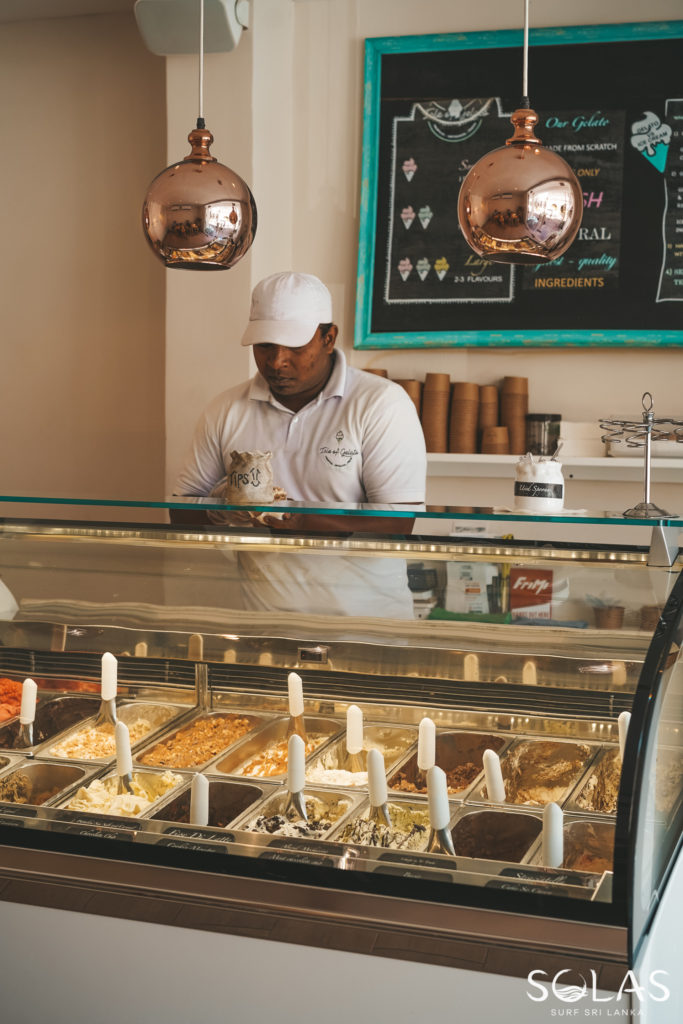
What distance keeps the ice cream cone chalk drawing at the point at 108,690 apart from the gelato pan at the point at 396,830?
0.68 metres

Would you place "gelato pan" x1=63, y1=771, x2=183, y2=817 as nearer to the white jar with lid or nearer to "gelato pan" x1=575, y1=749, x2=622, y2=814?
"gelato pan" x1=575, y1=749, x2=622, y2=814

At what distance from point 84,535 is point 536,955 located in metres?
1.32

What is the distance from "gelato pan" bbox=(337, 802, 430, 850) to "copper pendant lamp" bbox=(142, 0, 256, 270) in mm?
1353

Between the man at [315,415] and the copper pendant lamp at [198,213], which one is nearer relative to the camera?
the copper pendant lamp at [198,213]

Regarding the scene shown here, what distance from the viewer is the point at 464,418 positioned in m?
3.94

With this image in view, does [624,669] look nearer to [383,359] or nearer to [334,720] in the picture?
[334,720]

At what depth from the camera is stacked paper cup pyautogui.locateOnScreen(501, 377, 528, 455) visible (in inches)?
154

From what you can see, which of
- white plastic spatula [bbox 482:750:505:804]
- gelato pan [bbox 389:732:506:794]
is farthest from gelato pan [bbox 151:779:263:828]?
white plastic spatula [bbox 482:750:505:804]

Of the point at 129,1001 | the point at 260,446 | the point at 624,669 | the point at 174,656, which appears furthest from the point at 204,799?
the point at 260,446

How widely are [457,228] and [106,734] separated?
2.76m

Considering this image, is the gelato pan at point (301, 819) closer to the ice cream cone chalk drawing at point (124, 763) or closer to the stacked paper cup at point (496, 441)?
the ice cream cone chalk drawing at point (124, 763)

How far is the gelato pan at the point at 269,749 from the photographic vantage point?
5.83 feet

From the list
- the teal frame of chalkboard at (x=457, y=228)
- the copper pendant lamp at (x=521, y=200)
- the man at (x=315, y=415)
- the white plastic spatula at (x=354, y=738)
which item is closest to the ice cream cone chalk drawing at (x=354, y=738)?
the white plastic spatula at (x=354, y=738)

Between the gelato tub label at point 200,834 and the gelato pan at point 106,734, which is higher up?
the gelato tub label at point 200,834
